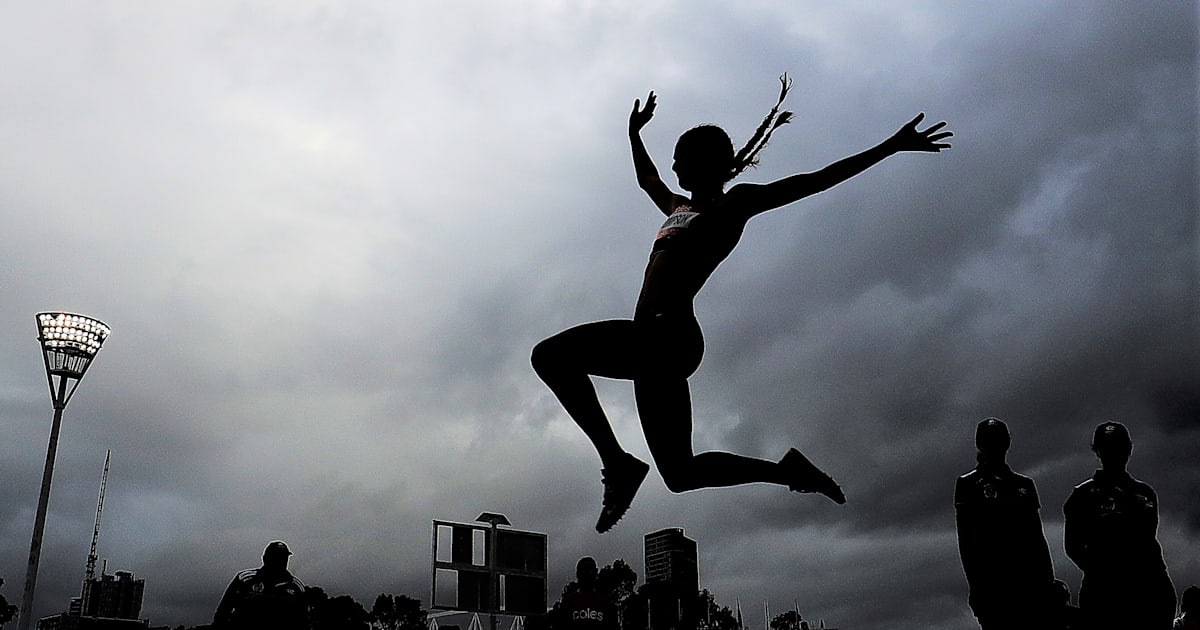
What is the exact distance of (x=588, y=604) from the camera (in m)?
12.5

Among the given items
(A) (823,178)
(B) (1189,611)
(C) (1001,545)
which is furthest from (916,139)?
(B) (1189,611)

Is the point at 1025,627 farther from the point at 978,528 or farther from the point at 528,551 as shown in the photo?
the point at 528,551

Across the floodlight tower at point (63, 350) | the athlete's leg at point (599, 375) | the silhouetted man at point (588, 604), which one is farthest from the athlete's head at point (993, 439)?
the floodlight tower at point (63, 350)

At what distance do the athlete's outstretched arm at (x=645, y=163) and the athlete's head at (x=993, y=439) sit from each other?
2319 millimetres

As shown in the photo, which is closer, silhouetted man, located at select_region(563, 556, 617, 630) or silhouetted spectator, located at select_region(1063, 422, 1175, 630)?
silhouetted spectator, located at select_region(1063, 422, 1175, 630)

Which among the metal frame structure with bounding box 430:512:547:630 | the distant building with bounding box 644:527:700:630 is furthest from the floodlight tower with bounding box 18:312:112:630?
the distant building with bounding box 644:527:700:630

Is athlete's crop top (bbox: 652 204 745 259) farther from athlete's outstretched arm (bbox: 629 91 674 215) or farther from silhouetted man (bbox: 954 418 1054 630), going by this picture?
silhouetted man (bbox: 954 418 1054 630)

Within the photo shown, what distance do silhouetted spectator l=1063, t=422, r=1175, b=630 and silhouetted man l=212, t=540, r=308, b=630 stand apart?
313 inches

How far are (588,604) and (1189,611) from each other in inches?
253

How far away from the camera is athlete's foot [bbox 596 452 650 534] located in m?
4.59

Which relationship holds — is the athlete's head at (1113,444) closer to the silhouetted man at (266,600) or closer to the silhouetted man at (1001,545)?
the silhouetted man at (1001,545)

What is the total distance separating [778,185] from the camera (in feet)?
15.1

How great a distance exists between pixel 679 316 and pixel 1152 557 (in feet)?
11.0

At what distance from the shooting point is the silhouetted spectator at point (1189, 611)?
27.7 ft
